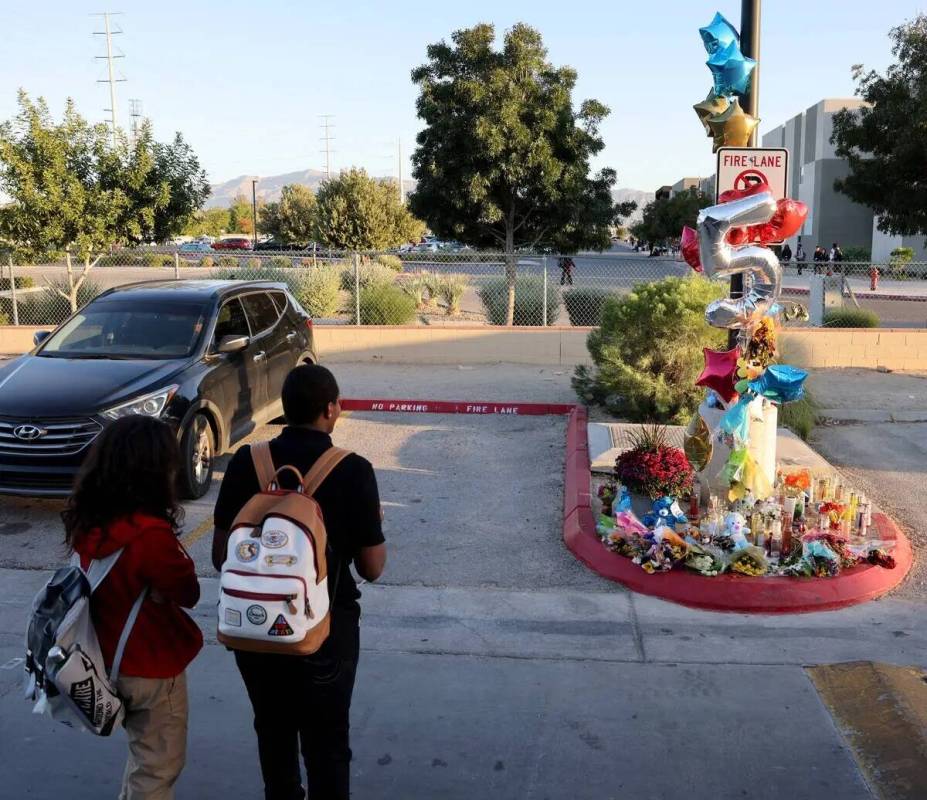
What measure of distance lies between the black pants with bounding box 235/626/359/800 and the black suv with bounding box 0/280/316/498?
4.11 m

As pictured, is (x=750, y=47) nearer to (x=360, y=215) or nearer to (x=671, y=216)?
(x=360, y=215)

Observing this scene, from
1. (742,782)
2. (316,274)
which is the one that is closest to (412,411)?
(742,782)

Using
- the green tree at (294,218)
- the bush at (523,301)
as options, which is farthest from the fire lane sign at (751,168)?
the green tree at (294,218)

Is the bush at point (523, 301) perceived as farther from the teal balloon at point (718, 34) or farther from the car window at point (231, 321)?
the teal balloon at point (718, 34)

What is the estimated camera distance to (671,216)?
66.1 meters

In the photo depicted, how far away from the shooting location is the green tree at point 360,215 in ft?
120

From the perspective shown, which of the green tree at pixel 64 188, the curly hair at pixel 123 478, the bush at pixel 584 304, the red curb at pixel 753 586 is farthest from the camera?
the bush at pixel 584 304

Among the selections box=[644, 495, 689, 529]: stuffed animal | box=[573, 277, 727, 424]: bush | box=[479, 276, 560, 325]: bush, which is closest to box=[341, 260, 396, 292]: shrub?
box=[479, 276, 560, 325]: bush

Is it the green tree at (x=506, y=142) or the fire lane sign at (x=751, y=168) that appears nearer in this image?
the fire lane sign at (x=751, y=168)

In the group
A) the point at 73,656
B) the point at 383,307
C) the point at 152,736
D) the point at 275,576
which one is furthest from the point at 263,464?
the point at 383,307

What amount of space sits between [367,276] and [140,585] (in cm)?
1663

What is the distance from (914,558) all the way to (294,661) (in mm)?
5057

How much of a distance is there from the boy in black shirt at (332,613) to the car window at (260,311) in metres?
6.31

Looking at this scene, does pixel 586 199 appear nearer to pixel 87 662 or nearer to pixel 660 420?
pixel 660 420
